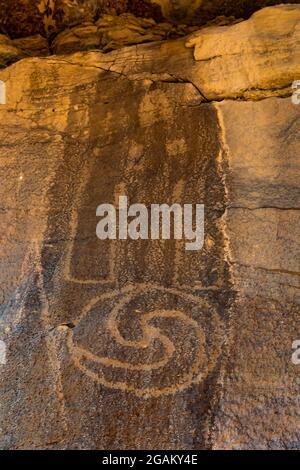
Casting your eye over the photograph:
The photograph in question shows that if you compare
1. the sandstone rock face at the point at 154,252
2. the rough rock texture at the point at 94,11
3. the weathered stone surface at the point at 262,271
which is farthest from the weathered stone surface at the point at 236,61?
the rough rock texture at the point at 94,11

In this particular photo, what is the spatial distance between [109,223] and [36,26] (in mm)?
1952

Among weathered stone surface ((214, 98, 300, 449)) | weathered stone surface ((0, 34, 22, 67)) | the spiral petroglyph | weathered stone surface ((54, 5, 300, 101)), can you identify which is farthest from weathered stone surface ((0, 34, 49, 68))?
the spiral petroglyph

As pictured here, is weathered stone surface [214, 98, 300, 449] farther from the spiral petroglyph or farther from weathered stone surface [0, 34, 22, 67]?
weathered stone surface [0, 34, 22, 67]

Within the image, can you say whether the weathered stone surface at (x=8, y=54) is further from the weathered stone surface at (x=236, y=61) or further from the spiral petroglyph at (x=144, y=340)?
the spiral petroglyph at (x=144, y=340)

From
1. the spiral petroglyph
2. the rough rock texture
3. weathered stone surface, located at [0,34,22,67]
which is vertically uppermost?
the rough rock texture

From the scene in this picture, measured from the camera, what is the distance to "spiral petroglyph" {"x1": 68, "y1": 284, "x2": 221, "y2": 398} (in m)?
2.06

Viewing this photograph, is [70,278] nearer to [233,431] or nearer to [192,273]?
[192,273]

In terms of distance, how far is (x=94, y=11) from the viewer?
3.55 meters

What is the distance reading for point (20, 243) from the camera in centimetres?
273

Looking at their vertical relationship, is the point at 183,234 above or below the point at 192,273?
above

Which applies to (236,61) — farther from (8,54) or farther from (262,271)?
(8,54)

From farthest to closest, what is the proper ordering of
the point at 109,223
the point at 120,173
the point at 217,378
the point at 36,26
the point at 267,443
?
the point at 36,26
the point at 120,173
the point at 109,223
the point at 217,378
the point at 267,443

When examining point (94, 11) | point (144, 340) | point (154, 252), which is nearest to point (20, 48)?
point (94, 11)

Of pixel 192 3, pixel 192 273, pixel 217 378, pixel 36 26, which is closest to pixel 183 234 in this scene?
pixel 192 273
